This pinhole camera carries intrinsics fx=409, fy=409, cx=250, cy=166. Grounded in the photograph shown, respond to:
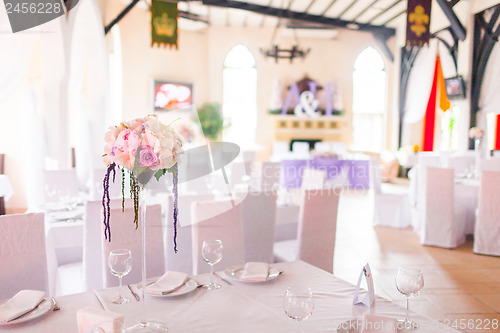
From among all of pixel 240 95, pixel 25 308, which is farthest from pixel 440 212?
pixel 240 95

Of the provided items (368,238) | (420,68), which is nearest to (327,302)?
(368,238)

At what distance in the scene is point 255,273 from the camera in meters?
1.87

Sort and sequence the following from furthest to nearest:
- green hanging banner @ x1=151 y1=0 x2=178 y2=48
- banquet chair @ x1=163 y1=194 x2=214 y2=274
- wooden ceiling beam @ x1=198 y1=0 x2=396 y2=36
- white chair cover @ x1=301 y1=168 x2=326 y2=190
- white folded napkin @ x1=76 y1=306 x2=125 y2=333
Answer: wooden ceiling beam @ x1=198 y1=0 x2=396 y2=36, green hanging banner @ x1=151 y1=0 x2=178 y2=48, white chair cover @ x1=301 y1=168 x2=326 y2=190, banquet chair @ x1=163 y1=194 x2=214 y2=274, white folded napkin @ x1=76 y1=306 x2=125 y2=333

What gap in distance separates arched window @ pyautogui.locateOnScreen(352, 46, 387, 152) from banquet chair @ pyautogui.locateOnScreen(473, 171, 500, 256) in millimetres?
8083

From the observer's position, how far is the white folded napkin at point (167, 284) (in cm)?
168

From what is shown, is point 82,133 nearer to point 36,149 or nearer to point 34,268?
point 36,149

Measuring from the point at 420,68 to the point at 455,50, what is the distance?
155 cm

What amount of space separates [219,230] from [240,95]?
10110mm

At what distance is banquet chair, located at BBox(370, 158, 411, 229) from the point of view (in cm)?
585

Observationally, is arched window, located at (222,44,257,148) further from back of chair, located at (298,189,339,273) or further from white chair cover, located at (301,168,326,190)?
back of chair, located at (298,189,339,273)

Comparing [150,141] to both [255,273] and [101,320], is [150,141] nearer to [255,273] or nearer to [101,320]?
[101,320]

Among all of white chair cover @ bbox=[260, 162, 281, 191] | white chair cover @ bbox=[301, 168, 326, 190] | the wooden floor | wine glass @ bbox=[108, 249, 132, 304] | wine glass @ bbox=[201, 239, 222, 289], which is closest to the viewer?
wine glass @ bbox=[108, 249, 132, 304]

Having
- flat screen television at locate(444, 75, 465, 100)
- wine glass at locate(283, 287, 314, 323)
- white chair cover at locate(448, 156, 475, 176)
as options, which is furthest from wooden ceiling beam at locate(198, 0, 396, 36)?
wine glass at locate(283, 287, 314, 323)

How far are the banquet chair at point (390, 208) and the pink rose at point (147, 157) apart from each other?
15.8 ft
